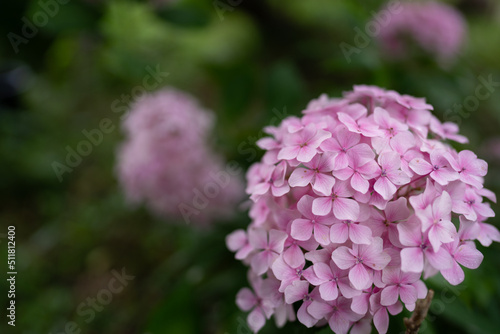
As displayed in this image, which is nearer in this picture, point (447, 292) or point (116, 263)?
point (447, 292)

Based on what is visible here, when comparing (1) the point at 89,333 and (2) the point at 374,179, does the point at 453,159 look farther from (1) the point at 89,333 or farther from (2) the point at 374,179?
(1) the point at 89,333

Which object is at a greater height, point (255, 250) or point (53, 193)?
point (255, 250)

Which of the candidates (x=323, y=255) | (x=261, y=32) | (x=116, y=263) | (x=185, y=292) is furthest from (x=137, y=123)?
(x=261, y=32)

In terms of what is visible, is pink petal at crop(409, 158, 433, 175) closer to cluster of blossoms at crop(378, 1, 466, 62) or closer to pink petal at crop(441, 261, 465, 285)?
pink petal at crop(441, 261, 465, 285)

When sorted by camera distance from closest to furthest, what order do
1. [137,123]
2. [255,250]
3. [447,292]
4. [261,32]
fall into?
[255,250] → [447,292] → [137,123] → [261,32]

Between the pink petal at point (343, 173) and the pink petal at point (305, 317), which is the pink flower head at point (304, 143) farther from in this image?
the pink petal at point (305, 317)

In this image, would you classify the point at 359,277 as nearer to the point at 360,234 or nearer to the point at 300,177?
the point at 360,234

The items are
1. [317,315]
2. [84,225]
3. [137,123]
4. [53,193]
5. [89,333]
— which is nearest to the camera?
[317,315]
